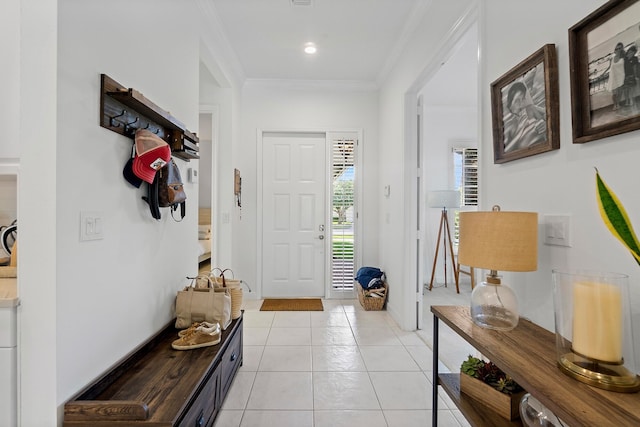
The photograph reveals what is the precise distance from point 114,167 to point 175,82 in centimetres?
93

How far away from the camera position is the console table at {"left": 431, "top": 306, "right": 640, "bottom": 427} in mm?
754

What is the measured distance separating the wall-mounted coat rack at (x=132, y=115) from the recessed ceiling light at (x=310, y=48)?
191cm

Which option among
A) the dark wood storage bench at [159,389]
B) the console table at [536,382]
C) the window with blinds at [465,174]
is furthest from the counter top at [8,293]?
the window with blinds at [465,174]

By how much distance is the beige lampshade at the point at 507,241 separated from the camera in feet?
3.89

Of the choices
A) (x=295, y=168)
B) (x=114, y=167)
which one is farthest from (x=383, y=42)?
(x=114, y=167)

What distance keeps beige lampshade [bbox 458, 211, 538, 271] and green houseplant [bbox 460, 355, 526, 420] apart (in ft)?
1.45

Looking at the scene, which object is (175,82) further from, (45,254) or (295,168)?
(295,168)

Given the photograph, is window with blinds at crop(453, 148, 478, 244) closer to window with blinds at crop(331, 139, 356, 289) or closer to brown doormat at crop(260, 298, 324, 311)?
window with blinds at crop(331, 139, 356, 289)

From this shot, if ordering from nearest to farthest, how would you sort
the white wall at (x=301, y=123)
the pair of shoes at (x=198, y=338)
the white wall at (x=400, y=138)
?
1. the pair of shoes at (x=198, y=338)
2. the white wall at (x=400, y=138)
3. the white wall at (x=301, y=123)

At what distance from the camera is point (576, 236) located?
1.19 m

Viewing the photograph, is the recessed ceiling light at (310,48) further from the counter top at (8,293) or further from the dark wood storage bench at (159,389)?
the counter top at (8,293)

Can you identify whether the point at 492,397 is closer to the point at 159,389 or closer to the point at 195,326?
the point at 159,389

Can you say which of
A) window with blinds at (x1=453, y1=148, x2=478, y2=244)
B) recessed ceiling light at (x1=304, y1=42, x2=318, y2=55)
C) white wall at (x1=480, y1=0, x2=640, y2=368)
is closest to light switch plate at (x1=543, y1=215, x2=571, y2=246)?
white wall at (x1=480, y1=0, x2=640, y2=368)

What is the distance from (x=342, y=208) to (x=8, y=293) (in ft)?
11.3
